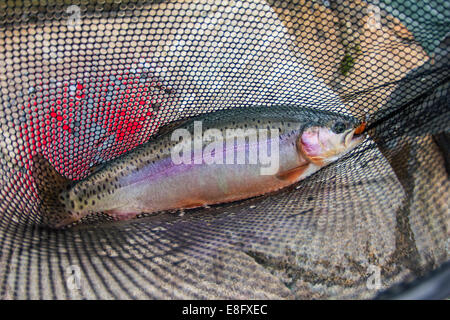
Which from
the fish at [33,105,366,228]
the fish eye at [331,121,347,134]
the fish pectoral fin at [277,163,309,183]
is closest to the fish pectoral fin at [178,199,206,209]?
the fish at [33,105,366,228]

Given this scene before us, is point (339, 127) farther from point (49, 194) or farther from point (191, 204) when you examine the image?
Result: point (49, 194)

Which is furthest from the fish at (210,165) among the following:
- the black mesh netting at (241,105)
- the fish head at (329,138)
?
the black mesh netting at (241,105)

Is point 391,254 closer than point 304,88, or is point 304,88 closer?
point 391,254

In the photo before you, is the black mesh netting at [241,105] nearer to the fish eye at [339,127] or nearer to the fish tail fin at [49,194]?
the fish tail fin at [49,194]

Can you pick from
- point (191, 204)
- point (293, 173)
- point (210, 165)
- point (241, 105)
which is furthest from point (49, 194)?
point (293, 173)

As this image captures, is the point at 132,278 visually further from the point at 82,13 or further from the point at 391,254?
the point at 82,13

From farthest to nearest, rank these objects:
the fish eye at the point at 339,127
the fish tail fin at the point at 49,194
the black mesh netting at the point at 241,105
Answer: the fish eye at the point at 339,127
the fish tail fin at the point at 49,194
the black mesh netting at the point at 241,105
